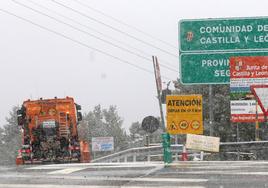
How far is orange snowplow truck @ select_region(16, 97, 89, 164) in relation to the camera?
82.2 feet

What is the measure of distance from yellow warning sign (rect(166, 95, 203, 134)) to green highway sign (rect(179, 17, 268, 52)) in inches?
95.3

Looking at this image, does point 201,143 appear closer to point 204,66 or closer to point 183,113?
point 183,113

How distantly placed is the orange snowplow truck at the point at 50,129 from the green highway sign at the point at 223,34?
7.67 m

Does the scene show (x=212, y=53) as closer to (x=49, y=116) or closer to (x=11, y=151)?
(x=49, y=116)

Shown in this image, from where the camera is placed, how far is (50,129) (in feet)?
82.8

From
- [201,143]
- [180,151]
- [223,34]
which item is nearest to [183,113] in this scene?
[201,143]

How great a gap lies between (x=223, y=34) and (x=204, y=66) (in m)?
1.17

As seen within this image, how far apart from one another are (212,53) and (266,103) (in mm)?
5440

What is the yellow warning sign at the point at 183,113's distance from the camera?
54.5 feet

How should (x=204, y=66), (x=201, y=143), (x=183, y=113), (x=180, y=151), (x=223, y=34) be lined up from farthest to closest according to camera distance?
(x=180, y=151)
(x=223, y=34)
(x=204, y=66)
(x=201, y=143)
(x=183, y=113)

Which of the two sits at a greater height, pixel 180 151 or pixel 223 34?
pixel 223 34

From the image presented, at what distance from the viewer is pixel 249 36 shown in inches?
745

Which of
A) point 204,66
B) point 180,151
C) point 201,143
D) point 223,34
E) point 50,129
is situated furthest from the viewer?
point 50,129

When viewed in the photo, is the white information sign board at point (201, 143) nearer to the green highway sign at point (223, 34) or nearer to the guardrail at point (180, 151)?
the guardrail at point (180, 151)
